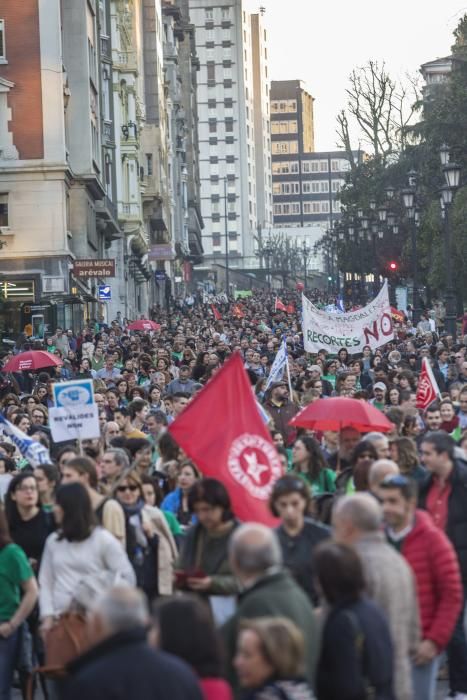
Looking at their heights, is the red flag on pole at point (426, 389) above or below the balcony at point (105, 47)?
below

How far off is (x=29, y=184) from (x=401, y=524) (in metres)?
46.4

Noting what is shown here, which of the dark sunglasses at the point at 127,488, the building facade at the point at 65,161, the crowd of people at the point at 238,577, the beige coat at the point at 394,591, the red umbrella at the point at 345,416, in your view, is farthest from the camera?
the building facade at the point at 65,161

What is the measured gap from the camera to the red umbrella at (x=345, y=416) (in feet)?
45.0

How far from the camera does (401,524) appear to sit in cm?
811

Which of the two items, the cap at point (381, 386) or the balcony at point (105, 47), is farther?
the balcony at point (105, 47)

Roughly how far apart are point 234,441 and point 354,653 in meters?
3.64

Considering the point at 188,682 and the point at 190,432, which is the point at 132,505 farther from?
the point at 188,682

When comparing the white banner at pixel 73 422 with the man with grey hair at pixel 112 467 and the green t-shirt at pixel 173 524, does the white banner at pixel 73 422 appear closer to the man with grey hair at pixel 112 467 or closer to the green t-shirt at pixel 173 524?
the man with grey hair at pixel 112 467

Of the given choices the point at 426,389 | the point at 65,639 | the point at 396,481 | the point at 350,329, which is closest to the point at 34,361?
the point at 350,329

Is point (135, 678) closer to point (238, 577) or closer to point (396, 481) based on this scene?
point (238, 577)

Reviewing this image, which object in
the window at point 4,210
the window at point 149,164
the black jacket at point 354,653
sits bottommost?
the black jacket at point 354,653

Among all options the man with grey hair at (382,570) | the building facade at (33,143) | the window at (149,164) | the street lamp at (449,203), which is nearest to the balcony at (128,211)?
the window at (149,164)

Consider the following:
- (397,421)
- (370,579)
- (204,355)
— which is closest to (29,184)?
(204,355)

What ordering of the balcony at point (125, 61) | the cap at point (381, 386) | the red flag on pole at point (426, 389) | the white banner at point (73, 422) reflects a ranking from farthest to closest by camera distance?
1. the balcony at point (125, 61)
2. the red flag on pole at point (426, 389)
3. the cap at point (381, 386)
4. the white banner at point (73, 422)
